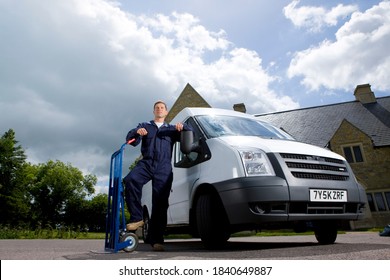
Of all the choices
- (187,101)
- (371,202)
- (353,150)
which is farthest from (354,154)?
(187,101)

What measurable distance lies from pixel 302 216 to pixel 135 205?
6.86 feet

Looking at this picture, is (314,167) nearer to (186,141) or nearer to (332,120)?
(186,141)

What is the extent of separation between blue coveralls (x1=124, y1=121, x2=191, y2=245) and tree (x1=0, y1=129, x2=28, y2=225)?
125ft

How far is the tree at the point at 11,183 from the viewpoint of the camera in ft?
119

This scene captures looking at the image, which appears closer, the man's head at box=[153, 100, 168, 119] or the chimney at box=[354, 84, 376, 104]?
the man's head at box=[153, 100, 168, 119]

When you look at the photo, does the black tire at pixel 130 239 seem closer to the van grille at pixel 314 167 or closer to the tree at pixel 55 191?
the van grille at pixel 314 167

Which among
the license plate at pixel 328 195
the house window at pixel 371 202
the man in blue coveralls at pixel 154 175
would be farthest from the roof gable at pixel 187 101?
the license plate at pixel 328 195

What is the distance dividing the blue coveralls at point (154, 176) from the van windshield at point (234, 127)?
1.58ft

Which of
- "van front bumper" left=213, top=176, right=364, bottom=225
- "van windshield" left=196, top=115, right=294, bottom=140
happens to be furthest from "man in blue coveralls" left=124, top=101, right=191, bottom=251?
"van front bumper" left=213, top=176, right=364, bottom=225

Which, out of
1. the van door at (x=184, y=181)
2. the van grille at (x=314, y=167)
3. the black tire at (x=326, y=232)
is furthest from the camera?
the black tire at (x=326, y=232)

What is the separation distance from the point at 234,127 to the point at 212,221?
5.20 feet

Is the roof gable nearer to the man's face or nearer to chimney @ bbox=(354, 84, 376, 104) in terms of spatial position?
chimney @ bbox=(354, 84, 376, 104)

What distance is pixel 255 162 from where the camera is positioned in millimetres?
3764

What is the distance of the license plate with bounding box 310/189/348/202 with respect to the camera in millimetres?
3754
